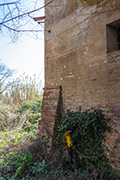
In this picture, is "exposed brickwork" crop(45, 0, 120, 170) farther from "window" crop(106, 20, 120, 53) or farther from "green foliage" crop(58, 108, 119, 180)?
"green foliage" crop(58, 108, 119, 180)

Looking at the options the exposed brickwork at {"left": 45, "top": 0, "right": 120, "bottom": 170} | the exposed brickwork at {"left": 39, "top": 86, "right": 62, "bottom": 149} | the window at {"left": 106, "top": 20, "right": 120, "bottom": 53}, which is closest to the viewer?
the exposed brickwork at {"left": 45, "top": 0, "right": 120, "bottom": 170}

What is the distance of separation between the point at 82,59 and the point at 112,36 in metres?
0.96

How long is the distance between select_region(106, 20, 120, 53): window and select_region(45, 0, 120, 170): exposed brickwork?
105 millimetres

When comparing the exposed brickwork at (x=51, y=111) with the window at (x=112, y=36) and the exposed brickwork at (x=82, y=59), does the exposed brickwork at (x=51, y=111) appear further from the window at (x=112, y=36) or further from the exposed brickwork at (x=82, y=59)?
the window at (x=112, y=36)

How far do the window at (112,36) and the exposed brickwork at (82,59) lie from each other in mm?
105

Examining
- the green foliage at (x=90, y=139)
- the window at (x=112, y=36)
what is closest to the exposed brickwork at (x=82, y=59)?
the window at (x=112, y=36)

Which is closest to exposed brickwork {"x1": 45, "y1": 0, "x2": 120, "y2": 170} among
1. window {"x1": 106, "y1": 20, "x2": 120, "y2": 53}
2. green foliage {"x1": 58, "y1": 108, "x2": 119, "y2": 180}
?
window {"x1": 106, "y1": 20, "x2": 120, "y2": 53}

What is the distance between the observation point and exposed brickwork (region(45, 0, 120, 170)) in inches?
144

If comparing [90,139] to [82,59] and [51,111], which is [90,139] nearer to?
[51,111]

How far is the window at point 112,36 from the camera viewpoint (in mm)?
3840

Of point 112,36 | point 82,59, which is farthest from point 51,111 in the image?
point 112,36

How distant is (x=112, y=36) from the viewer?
390 cm

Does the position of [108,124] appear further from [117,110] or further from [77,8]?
[77,8]

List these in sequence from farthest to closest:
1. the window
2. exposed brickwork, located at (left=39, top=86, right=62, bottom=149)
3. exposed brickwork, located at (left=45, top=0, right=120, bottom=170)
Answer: exposed brickwork, located at (left=39, top=86, right=62, bottom=149) < the window < exposed brickwork, located at (left=45, top=0, right=120, bottom=170)
